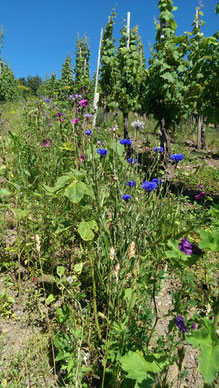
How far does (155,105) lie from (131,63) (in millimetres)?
2435

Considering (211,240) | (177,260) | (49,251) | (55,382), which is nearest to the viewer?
(211,240)

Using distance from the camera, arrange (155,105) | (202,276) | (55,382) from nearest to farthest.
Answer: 1. (55,382)
2. (202,276)
3. (155,105)

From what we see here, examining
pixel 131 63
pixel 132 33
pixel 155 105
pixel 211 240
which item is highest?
pixel 132 33

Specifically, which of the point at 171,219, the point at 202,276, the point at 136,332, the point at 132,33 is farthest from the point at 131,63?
the point at 136,332

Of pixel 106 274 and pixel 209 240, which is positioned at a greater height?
pixel 209 240

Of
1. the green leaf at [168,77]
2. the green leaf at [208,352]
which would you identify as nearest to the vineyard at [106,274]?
the green leaf at [208,352]

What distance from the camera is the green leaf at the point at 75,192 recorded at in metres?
1.20

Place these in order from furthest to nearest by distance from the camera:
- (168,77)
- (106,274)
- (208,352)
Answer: (168,77)
(106,274)
(208,352)

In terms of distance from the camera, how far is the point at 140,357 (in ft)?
2.97

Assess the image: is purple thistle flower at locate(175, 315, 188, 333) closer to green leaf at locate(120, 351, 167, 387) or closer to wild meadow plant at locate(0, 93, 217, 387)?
wild meadow plant at locate(0, 93, 217, 387)

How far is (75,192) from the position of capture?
47.9 inches

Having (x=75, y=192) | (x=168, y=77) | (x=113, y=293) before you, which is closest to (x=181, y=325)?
(x=113, y=293)

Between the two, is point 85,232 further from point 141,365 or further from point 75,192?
point 141,365

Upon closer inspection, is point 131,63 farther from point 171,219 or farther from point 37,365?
point 37,365
